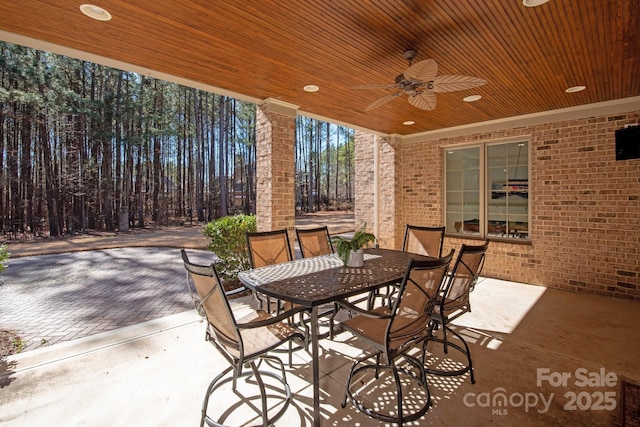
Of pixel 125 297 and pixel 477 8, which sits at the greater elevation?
pixel 477 8

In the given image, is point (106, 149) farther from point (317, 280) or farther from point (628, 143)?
point (628, 143)

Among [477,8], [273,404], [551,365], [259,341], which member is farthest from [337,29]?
[551,365]

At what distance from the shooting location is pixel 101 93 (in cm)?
1269

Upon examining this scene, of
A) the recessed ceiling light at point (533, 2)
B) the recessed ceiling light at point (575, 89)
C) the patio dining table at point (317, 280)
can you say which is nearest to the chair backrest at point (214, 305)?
the patio dining table at point (317, 280)

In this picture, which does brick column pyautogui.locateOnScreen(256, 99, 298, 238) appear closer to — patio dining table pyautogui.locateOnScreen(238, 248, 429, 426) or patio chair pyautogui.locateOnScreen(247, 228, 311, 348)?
patio chair pyautogui.locateOnScreen(247, 228, 311, 348)

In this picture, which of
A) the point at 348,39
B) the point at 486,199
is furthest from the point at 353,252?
the point at 486,199

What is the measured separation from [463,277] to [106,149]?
48.0 feet

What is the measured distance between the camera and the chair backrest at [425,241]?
12.1 ft

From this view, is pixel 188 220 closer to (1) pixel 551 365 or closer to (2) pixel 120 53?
(2) pixel 120 53

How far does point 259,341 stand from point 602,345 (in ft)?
10.9

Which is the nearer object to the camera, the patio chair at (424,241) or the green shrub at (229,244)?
the patio chair at (424,241)

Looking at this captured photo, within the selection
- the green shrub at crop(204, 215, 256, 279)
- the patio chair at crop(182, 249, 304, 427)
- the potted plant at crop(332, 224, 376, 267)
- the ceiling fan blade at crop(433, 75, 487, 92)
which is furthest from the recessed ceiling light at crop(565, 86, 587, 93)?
the green shrub at crop(204, 215, 256, 279)

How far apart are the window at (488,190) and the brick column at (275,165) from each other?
138 inches

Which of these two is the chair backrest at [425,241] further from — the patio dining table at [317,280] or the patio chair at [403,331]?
the patio chair at [403,331]
